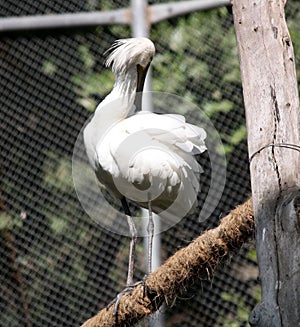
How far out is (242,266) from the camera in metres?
3.25

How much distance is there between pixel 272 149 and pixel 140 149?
0.61m

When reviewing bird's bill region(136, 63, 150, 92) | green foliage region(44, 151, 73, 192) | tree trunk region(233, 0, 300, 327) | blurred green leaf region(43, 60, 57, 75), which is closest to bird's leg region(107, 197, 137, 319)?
bird's bill region(136, 63, 150, 92)

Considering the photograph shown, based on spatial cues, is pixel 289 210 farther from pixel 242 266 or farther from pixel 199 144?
pixel 242 266

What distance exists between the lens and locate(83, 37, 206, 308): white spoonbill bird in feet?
7.68

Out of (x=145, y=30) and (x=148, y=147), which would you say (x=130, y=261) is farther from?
(x=145, y=30)

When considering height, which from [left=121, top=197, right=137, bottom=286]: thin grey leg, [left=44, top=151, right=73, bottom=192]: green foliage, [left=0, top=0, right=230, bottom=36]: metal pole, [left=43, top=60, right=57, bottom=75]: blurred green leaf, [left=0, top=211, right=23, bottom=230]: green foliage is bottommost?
[left=0, top=211, right=23, bottom=230]: green foliage

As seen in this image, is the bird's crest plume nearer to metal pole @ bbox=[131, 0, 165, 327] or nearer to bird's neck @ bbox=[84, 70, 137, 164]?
bird's neck @ bbox=[84, 70, 137, 164]

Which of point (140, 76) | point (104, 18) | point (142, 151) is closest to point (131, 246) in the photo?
point (142, 151)

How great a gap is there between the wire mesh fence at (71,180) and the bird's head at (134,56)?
1.84 ft

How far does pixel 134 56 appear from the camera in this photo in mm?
2600

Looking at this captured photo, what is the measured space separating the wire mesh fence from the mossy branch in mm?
1085

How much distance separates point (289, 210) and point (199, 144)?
2.17 ft

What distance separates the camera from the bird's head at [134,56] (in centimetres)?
260

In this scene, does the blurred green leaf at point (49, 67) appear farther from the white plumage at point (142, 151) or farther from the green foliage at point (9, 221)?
the white plumage at point (142, 151)
